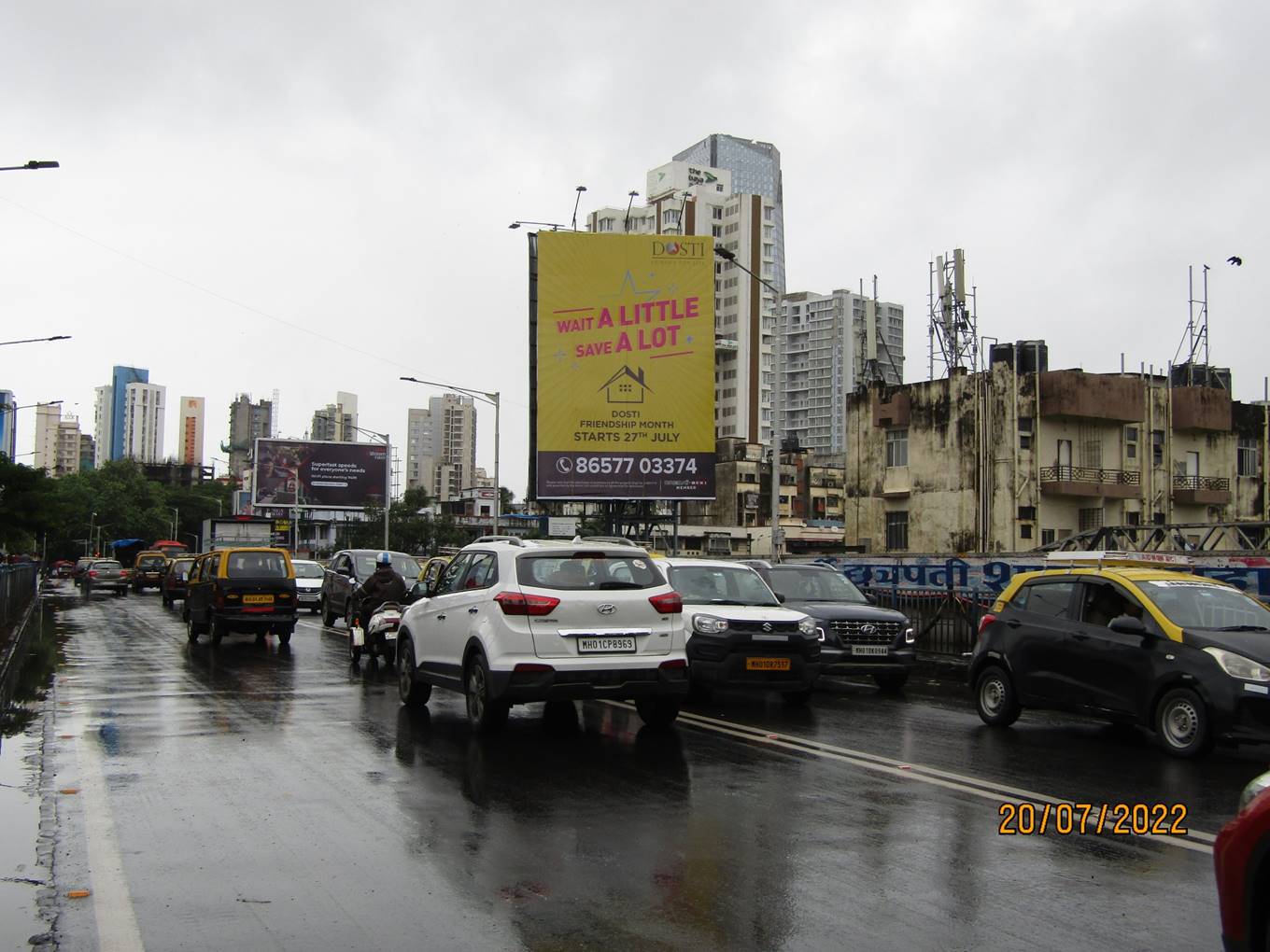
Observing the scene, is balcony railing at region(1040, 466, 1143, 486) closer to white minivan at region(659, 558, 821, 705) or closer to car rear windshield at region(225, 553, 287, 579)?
car rear windshield at region(225, 553, 287, 579)

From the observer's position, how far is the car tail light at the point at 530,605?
1054 cm

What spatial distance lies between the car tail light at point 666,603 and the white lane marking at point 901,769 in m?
1.30

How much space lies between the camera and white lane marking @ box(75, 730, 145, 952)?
5.17 meters

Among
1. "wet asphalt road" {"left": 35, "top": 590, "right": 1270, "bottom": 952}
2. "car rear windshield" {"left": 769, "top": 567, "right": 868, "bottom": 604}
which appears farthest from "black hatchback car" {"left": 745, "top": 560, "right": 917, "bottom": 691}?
"wet asphalt road" {"left": 35, "top": 590, "right": 1270, "bottom": 952}

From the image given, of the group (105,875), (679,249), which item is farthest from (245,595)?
(679,249)

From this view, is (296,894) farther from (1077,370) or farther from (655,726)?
(1077,370)

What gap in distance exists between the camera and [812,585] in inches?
680

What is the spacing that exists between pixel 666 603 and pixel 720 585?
12.7ft

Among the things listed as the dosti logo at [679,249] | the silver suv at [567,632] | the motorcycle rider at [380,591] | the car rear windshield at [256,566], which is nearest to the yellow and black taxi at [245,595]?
the car rear windshield at [256,566]

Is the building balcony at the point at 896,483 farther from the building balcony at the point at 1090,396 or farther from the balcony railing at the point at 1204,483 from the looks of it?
the balcony railing at the point at 1204,483

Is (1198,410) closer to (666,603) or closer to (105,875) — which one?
(666,603)

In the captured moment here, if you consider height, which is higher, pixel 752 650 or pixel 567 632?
pixel 567 632

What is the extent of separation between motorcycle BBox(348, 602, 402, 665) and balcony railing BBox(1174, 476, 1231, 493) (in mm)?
46420

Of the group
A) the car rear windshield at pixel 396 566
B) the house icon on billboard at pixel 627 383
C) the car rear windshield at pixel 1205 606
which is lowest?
the car rear windshield at pixel 396 566
